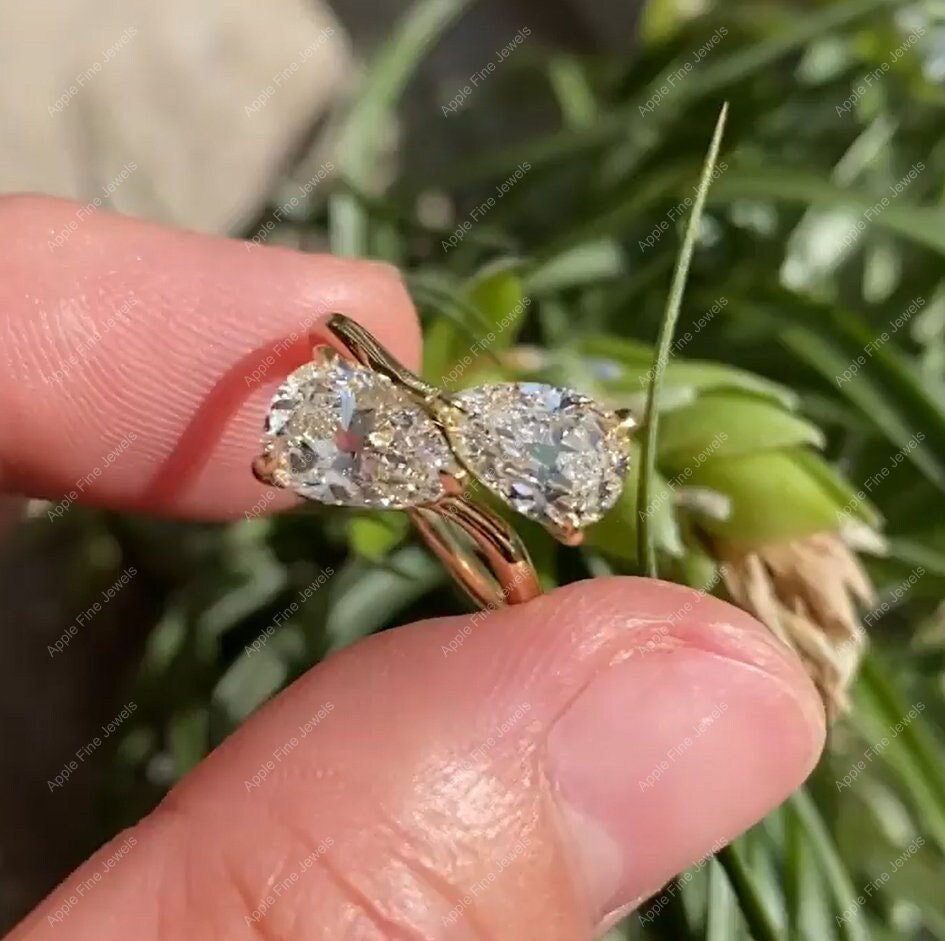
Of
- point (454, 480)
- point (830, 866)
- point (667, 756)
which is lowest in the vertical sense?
point (830, 866)

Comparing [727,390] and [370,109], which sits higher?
[370,109]

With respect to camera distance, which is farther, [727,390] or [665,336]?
[727,390]
